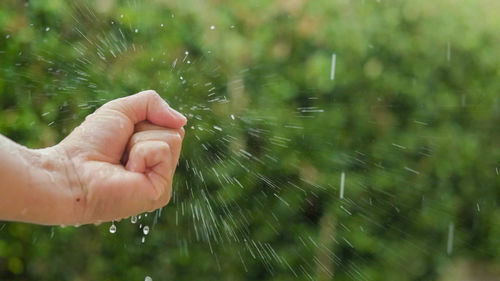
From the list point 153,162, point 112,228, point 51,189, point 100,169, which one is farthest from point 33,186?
point 112,228

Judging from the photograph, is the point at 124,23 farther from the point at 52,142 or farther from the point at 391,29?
the point at 391,29

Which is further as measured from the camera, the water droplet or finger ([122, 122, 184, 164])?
the water droplet

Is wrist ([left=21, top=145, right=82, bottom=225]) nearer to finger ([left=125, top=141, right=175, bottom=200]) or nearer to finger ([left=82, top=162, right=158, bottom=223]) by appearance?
finger ([left=82, top=162, right=158, bottom=223])

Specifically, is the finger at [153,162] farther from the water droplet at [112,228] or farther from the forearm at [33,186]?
the water droplet at [112,228]

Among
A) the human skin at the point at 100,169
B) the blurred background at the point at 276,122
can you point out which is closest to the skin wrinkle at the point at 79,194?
the human skin at the point at 100,169

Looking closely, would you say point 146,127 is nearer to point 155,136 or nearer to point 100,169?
point 155,136

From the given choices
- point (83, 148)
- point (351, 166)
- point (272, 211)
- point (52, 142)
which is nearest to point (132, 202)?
point (83, 148)

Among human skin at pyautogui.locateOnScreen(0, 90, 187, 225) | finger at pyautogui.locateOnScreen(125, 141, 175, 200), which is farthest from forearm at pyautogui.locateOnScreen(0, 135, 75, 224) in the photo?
finger at pyautogui.locateOnScreen(125, 141, 175, 200)

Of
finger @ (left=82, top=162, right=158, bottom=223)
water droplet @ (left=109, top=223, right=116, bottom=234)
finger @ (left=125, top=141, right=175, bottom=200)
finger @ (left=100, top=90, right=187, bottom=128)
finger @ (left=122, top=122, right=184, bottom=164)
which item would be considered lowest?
water droplet @ (left=109, top=223, right=116, bottom=234)
